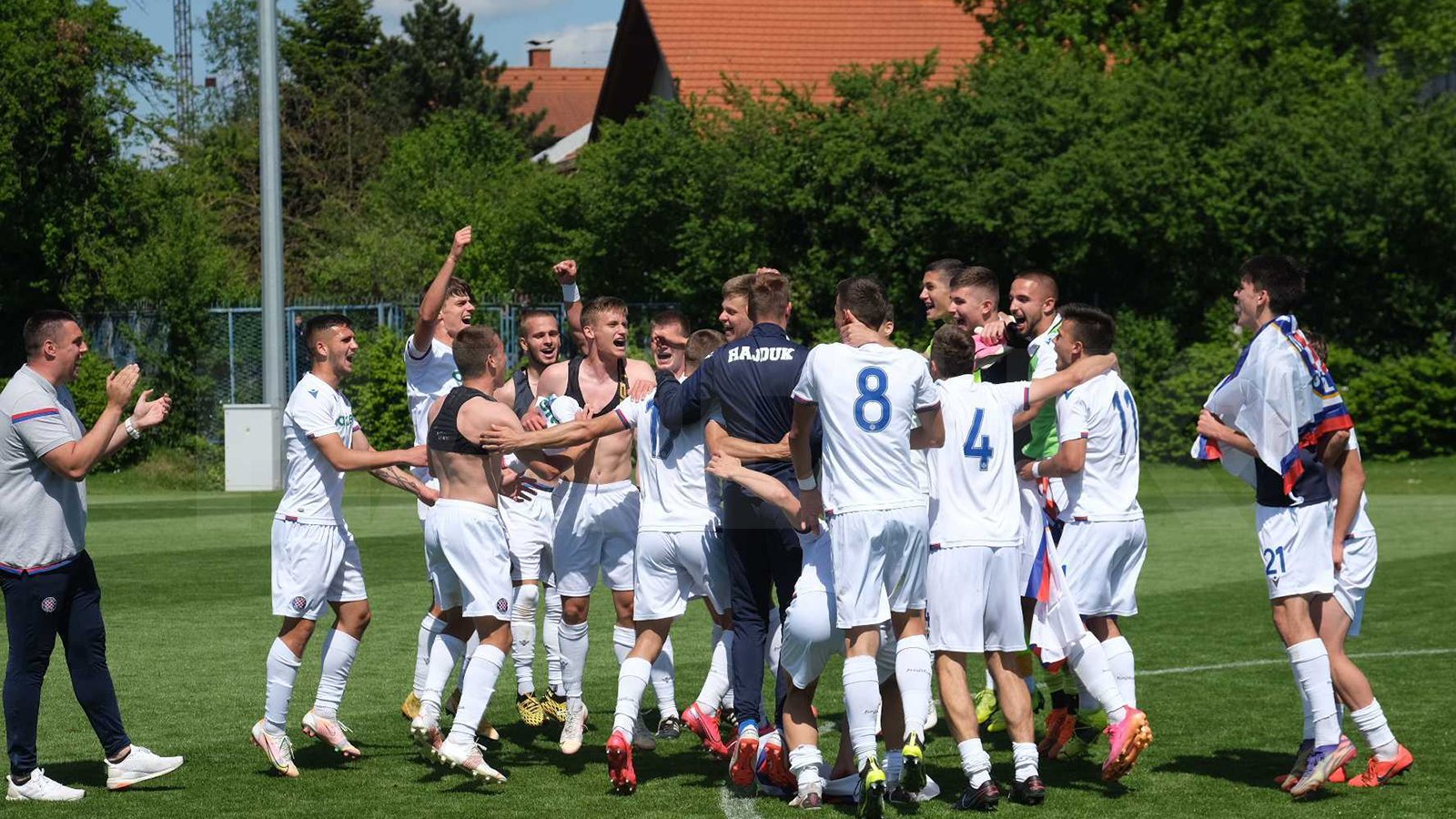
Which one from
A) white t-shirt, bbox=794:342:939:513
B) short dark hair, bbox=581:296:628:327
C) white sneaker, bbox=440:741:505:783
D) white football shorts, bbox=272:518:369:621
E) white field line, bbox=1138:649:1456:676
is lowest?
white field line, bbox=1138:649:1456:676

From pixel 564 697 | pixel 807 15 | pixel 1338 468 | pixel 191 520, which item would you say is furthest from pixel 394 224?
pixel 1338 468

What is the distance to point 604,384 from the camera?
9445 millimetres

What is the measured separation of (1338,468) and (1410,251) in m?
23.6

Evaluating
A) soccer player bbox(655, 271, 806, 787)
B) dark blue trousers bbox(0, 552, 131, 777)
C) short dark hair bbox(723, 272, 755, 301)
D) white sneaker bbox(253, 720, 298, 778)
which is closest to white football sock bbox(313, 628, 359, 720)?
white sneaker bbox(253, 720, 298, 778)

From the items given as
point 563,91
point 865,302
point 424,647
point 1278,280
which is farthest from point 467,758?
point 563,91

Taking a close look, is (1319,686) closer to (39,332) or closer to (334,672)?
(334,672)

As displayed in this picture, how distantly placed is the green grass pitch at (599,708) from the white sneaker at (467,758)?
0.13m

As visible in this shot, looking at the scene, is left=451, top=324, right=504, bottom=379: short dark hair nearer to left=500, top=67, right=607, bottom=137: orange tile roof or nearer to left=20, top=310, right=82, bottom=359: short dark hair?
left=20, top=310, right=82, bottom=359: short dark hair

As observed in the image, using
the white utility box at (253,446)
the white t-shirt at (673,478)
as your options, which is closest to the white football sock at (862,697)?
the white t-shirt at (673,478)

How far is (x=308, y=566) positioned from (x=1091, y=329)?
172 inches

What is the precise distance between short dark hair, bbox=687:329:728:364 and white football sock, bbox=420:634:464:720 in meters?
2.14

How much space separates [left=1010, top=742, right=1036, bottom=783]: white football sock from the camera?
7.32 m

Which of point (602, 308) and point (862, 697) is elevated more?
point (602, 308)

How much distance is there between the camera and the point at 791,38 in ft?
132
